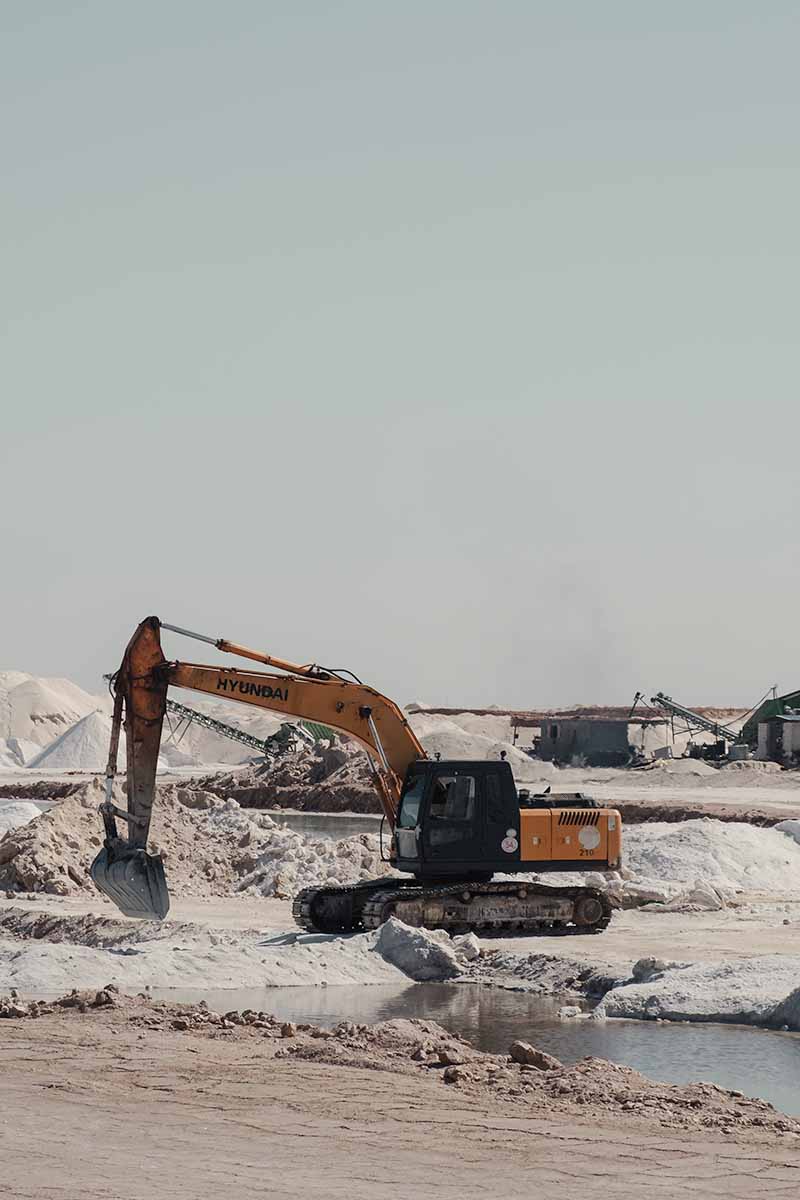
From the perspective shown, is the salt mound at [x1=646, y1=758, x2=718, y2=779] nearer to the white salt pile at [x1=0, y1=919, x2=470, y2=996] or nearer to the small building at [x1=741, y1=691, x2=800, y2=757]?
the small building at [x1=741, y1=691, x2=800, y2=757]

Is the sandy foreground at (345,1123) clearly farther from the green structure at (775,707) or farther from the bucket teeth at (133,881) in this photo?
the green structure at (775,707)

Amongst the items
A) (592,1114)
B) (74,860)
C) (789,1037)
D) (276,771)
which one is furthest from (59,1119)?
(276,771)

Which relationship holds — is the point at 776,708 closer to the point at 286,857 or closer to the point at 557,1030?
the point at 286,857

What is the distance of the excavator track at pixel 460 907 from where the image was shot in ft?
65.5

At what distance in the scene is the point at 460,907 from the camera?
66.2ft

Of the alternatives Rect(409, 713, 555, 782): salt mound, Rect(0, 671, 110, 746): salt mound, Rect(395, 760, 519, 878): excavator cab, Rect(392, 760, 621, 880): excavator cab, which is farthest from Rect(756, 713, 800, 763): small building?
Rect(0, 671, 110, 746): salt mound

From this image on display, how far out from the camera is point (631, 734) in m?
76.1

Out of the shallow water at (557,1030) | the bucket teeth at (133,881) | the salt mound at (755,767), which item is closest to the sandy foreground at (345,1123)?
the shallow water at (557,1030)

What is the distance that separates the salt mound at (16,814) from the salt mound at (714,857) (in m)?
12.6

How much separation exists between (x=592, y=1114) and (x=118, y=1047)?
407cm

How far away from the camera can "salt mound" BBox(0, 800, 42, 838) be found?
1334 inches

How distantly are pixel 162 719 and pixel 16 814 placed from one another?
657 inches

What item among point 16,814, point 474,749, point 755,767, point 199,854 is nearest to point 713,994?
point 199,854

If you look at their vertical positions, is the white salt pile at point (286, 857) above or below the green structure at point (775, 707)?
below
